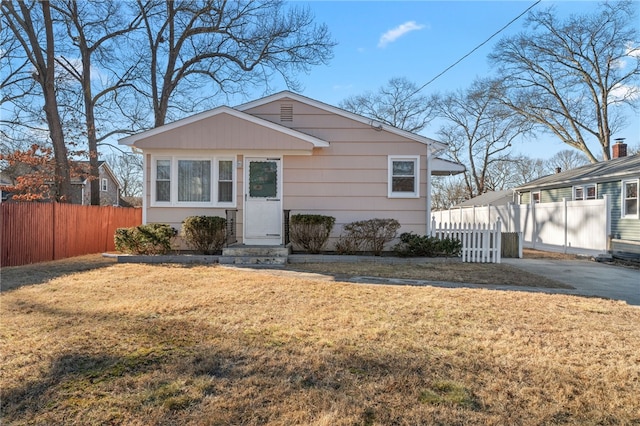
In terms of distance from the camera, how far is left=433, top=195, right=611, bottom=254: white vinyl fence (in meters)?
11.6

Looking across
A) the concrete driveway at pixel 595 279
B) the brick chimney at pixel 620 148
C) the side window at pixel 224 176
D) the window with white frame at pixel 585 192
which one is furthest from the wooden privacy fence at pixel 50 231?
the brick chimney at pixel 620 148

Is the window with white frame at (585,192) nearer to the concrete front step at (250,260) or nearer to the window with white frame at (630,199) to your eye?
the window with white frame at (630,199)

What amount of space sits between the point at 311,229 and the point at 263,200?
1587 millimetres

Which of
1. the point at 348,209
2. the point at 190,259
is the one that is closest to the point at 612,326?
the point at 348,209

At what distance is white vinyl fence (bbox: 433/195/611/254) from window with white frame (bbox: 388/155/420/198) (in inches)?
82.5

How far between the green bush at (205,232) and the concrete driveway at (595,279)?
6.67 metres

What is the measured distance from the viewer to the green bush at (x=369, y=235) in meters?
9.09

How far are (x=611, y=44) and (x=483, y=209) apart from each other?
13544 millimetres

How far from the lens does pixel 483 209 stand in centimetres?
2062

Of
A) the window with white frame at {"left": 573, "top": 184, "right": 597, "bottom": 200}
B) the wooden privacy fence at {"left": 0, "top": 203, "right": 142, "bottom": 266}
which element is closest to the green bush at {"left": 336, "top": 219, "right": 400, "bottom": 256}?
the wooden privacy fence at {"left": 0, "top": 203, "right": 142, "bottom": 266}

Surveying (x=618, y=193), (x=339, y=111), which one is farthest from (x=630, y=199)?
(x=339, y=111)

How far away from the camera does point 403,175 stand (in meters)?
9.89

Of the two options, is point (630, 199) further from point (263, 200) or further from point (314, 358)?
point (314, 358)

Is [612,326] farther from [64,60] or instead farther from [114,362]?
[64,60]
